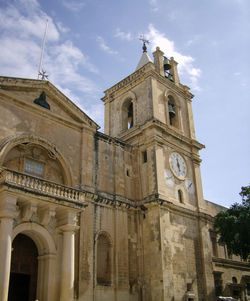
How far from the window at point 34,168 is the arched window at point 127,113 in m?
10.3

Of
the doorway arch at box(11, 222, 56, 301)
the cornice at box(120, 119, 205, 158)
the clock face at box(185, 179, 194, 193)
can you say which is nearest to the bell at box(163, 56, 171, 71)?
the cornice at box(120, 119, 205, 158)

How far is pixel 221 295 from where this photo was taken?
26672mm

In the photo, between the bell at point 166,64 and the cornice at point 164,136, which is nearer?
the cornice at point 164,136

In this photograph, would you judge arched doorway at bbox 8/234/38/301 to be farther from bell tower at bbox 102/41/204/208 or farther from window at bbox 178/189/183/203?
A: window at bbox 178/189/183/203

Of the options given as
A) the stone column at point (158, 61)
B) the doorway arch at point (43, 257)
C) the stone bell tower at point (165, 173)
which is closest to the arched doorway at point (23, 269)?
the doorway arch at point (43, 257)

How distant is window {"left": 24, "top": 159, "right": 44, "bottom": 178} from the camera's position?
1917 centimetres

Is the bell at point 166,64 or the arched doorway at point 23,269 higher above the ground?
the bell at point 166,64

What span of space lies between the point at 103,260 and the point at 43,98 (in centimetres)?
966

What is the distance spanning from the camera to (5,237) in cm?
1484

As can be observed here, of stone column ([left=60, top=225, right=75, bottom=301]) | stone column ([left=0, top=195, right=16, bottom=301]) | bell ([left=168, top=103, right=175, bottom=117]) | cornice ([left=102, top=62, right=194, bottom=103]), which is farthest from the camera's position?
bell ([left=168, top=103, right=175, bottom=117])

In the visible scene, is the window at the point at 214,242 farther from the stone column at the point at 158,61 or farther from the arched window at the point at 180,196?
the stone column at the point at 158,61

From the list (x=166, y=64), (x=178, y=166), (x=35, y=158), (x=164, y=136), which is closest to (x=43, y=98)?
(x=35, y=158)

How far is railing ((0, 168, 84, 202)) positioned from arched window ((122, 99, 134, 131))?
11.7 metres

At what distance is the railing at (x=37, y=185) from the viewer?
51.2 feet
